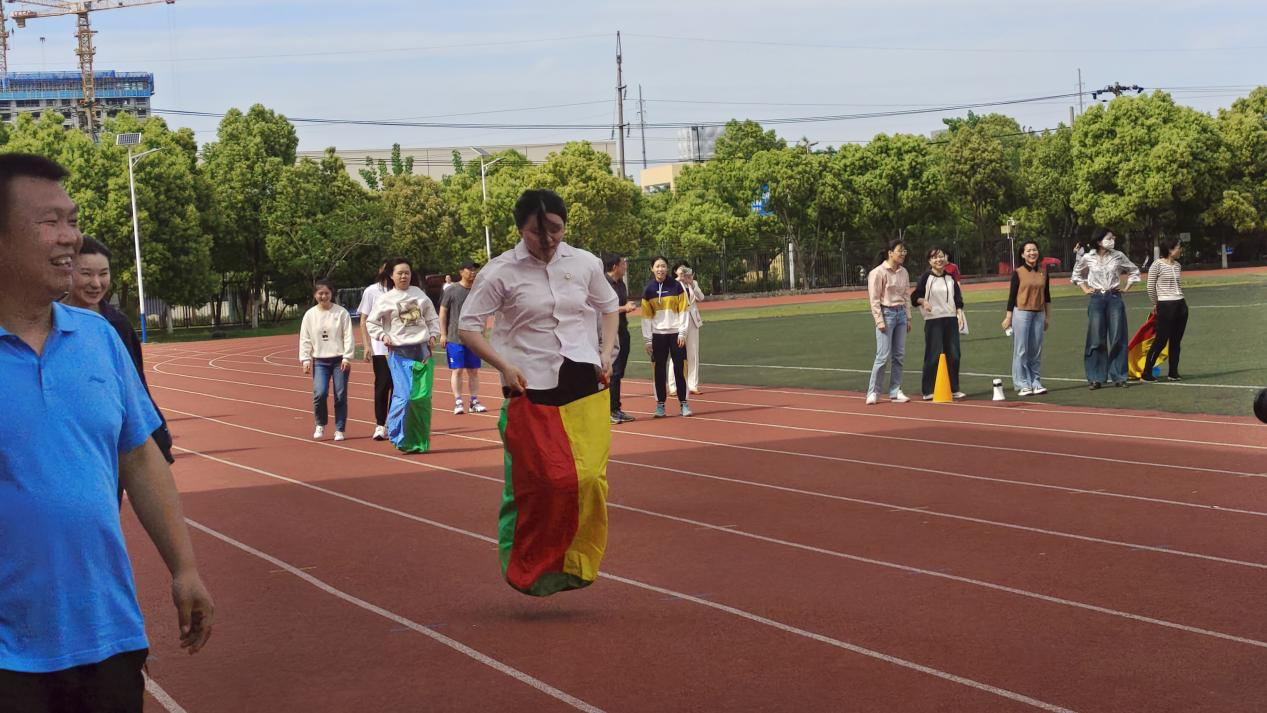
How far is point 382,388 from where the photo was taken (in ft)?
49.2

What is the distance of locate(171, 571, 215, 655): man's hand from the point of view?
3377 mm

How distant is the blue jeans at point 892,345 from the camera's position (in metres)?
16.9

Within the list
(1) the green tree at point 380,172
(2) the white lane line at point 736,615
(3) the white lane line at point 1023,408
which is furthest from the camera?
(1) the green tree at point 380,172

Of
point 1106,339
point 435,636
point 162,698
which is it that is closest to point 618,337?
point 1106,339

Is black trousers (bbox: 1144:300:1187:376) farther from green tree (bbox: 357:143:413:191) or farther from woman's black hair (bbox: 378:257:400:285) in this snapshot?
green tree (bbox: 357:143:413:191)

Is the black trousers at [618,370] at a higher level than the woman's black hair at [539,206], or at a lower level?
lower

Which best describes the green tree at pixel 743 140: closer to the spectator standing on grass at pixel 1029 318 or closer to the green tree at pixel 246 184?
the green tree at pixel 246 184

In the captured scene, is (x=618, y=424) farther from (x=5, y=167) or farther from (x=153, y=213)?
(x=153, y=213)

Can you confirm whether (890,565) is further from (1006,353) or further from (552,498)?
(1006,353)

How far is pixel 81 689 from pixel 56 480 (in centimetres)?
45

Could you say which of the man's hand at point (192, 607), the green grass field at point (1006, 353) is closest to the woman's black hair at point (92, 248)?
the man's hand at point (192, 607)

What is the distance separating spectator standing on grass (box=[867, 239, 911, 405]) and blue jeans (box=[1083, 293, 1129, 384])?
7.07ft

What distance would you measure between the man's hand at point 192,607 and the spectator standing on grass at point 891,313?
13736mm

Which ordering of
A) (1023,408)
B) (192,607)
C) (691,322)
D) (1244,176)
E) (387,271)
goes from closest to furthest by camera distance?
(192,607) → (387,271) → (1023,408) → (691,322) → (1244,176)
